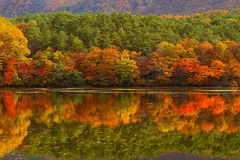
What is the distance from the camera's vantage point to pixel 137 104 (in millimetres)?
42781

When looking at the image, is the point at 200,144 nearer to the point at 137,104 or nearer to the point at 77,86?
the point at 137,104

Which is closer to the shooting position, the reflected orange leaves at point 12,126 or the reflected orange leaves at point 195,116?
→ the reflected orange leaves at point 12,126

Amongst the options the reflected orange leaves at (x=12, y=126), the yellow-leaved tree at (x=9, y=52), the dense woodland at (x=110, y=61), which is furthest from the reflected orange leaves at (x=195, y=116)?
the yellow-leaved tree at (x=9, y=52)

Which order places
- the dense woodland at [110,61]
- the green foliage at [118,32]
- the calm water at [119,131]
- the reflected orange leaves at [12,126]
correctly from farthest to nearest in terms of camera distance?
1. the green foliage at [118,32]
2. the dense woodland at [110,61]
3. the reflected orange leaves at [12,126]
4. the calm water at [119,131]

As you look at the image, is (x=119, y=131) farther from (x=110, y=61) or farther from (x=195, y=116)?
(x=110, y=61)

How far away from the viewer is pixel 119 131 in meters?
27.2

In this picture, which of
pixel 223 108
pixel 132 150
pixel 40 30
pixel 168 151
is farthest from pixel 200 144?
pixel 40 30

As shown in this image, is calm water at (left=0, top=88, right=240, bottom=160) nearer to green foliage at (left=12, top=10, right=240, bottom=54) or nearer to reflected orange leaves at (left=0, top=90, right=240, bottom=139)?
reflected orange leaves at (left=0, top=90, right=240, bottom=139)

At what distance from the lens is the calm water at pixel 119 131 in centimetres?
2144

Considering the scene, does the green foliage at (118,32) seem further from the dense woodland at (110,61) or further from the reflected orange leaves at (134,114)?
the reflected orange leaves at (134,114)

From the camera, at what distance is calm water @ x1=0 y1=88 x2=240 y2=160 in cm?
2144

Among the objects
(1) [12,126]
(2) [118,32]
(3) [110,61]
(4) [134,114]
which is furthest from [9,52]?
(1) [12,126]

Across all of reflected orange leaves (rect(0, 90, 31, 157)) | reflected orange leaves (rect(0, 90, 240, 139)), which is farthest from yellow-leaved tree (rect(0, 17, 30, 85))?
reflected orange leaves (rect(0, 90, 31, 157))

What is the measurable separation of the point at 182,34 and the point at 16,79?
148 ft
